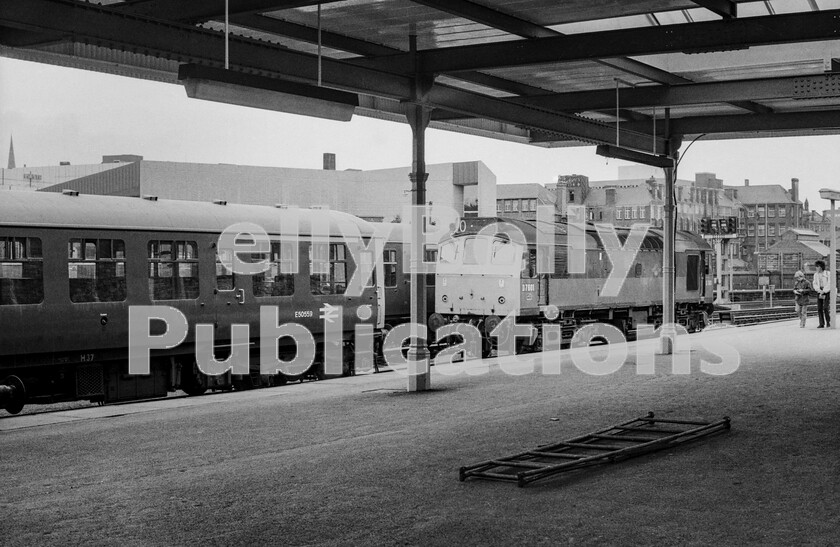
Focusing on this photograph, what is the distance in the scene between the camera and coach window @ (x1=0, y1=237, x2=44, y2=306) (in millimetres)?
14195

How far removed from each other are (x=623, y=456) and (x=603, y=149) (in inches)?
289

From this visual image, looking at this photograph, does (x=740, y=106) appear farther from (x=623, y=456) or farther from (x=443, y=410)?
(x=623, y=456)

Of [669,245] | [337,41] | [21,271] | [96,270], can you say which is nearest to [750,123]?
[669,245]

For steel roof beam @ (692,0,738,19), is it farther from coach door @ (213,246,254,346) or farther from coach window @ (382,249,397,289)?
coach window @ (382,249,397,289)

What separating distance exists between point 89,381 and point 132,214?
9.43ft

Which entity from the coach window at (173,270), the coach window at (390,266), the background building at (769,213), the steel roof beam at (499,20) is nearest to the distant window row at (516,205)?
the background building at (769,213)

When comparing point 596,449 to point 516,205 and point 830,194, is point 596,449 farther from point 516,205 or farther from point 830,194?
point 516,205

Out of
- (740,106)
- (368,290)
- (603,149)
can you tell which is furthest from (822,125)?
(368,290)

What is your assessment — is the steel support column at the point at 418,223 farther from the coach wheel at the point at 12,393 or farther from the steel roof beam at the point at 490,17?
the coach wheel at the point at 12,393

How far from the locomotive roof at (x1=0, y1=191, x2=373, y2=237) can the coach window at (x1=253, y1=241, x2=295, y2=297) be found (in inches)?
15.8

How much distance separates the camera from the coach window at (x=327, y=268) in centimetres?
1941

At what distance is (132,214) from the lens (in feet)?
52.7

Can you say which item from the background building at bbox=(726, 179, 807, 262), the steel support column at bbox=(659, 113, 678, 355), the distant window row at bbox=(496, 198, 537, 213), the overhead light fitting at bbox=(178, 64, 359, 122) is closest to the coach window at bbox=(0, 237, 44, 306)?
the overhead light fitting at bbox=(178, 64, 359, 122)

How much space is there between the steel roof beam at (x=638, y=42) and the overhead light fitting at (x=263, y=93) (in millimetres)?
3706
